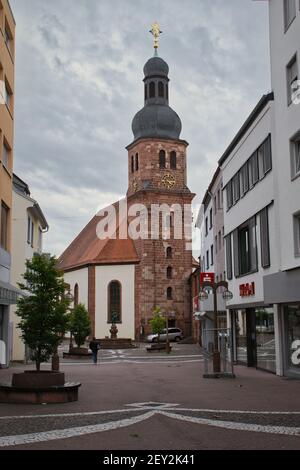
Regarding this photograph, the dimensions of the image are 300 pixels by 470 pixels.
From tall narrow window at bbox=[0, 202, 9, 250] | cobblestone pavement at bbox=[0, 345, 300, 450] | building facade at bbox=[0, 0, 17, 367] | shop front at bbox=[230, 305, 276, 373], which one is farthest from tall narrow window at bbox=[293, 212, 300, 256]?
tall narrow window at bbox=[0, 202, 9, 250]

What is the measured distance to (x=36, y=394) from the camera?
14617 millimetres

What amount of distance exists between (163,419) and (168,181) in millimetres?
55455

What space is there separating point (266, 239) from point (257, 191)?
2.46 meters

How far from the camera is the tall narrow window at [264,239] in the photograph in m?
24.1

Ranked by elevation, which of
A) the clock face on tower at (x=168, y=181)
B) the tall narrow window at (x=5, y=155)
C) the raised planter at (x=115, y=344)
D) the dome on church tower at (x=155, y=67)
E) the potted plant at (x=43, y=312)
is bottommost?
the raised planter at (x=115, y=344)

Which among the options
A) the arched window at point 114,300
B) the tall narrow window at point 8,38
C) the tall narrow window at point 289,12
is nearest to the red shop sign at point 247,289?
the tall narrow window at point 289,12

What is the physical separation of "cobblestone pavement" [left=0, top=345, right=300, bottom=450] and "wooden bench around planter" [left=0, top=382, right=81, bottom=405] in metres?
0.40

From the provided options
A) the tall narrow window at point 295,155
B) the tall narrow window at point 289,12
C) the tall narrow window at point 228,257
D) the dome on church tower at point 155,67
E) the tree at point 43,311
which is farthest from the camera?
the dome on church tower at point 155,67

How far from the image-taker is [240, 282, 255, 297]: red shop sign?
26500 millimetres

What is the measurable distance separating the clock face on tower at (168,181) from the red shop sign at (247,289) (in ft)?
127

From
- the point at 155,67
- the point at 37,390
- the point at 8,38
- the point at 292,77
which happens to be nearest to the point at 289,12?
the point at 292,77

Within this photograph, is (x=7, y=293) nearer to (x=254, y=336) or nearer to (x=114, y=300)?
(x=254, y=336)

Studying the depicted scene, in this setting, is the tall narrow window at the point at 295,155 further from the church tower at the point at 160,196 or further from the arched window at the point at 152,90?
the arched window at the point at 152,90

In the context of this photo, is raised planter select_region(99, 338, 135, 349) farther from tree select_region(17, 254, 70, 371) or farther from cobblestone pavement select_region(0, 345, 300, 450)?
tree select_region(17, 254, 70, 371)
